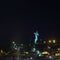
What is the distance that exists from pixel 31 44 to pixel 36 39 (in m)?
1.65

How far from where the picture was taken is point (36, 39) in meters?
60.5

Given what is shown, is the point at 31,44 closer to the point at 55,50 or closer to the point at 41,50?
the point at 41,50

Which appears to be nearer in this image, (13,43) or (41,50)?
(41,50)

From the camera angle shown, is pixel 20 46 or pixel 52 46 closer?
pixel 52 46

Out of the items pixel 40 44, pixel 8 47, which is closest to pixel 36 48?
pixel 40 44

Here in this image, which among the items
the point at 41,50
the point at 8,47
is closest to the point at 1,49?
the point at 8,47

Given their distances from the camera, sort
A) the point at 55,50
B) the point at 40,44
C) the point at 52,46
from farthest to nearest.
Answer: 1. the point at 40,44
2. the point at 52,46
3. the point at 55,50

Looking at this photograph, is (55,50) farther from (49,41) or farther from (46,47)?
(49,41)

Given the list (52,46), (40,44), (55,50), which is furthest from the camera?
(40,44)

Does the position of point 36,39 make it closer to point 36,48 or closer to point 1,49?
point 36,48

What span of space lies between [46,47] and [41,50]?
1.26 metres

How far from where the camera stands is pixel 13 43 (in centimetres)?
6259

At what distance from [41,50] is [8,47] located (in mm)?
9039

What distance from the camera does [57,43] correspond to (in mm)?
55406
